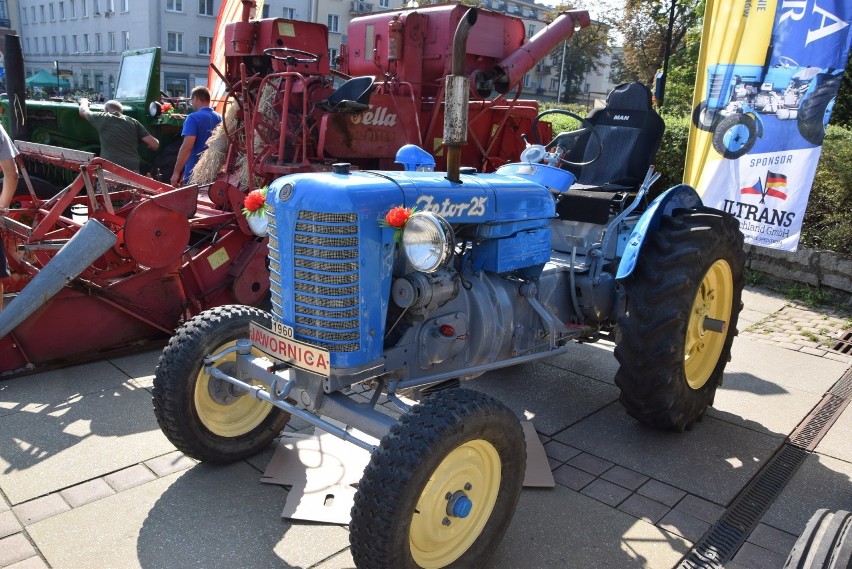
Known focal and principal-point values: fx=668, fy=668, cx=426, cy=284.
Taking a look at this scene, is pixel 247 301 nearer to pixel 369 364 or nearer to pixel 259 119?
pixel 259 119

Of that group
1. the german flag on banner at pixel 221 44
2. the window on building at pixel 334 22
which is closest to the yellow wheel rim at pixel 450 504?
the german flag on banner at pixel 221 44

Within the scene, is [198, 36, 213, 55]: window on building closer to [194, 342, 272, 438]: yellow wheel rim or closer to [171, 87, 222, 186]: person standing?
[171, 87, 222, 186]: person standing

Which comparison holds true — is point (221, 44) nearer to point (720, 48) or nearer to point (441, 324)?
point (720, 48)

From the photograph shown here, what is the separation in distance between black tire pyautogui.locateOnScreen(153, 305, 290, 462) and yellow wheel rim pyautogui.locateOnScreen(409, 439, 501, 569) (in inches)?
45.5

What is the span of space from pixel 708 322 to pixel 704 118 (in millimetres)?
3372

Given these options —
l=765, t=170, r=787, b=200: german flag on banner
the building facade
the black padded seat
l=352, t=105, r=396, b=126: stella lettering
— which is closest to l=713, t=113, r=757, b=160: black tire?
l=765, t=170, r=787, b=200: german flag on banner

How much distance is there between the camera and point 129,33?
38781 mm

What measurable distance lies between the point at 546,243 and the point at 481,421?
4.10 feet

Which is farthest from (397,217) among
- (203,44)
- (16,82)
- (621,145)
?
(203,44)

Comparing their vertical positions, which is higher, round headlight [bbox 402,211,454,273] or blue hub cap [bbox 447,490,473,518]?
round headlight [bbox 402,211,454,273]

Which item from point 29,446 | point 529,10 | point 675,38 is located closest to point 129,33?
point 675,38

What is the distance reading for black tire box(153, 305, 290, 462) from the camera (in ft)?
9.38

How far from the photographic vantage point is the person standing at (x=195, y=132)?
6.68 metres

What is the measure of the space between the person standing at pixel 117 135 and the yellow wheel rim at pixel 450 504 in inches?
233
